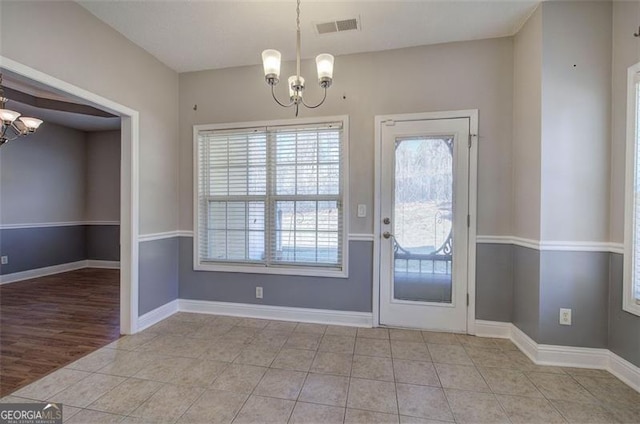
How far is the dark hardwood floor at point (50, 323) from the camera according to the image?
7.10 feet

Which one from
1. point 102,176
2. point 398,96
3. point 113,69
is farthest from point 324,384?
point 102,176

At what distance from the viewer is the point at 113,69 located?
2.57 metres

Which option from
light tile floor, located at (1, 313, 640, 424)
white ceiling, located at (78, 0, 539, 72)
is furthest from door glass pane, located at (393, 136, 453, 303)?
white ceiling, located at (78, 0, 539, 72)

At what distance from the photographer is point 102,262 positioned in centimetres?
566

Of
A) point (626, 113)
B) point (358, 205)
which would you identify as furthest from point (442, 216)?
point (626, 113)

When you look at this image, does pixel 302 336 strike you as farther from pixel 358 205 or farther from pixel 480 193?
pixel 480 193

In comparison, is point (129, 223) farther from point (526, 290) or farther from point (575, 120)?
point (575, 120)

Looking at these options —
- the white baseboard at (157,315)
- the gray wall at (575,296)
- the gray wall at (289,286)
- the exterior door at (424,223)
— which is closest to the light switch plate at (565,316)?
the gray wall at (575,296)

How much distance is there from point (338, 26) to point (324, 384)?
2858 mm

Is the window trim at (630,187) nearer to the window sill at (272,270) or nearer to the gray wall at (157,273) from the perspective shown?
the window sill at (272,270)

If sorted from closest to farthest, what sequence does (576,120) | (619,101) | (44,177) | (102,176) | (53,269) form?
(619,101) → (576,120) → (44,177) → (53,269) → (102,176)

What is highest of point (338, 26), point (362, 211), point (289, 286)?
point (338, 26)

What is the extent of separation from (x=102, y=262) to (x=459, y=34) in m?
6.90

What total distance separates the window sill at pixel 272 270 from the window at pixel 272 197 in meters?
0.01
